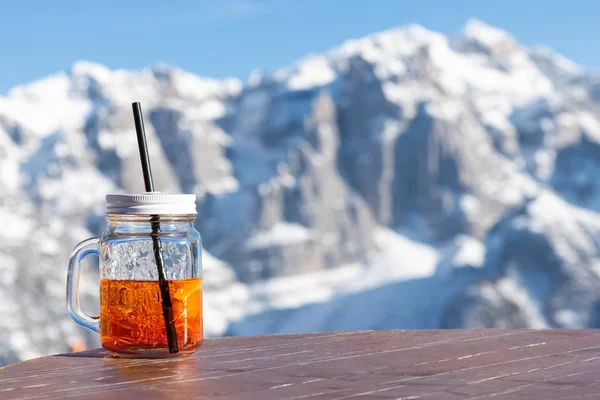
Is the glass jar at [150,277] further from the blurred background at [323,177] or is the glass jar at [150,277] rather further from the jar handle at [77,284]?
the blurred background at [323,177]

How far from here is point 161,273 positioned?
1078 mm

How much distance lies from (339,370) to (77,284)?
0.42 meters

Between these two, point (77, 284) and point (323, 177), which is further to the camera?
point (323, 177)

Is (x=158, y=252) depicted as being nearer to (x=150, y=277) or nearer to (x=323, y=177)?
(x=150, y=277)

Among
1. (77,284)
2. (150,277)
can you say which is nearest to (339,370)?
(150,277)

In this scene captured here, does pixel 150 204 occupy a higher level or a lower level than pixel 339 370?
higher

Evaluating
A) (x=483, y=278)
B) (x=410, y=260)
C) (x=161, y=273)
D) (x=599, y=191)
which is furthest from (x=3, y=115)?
(x=161, y=273)

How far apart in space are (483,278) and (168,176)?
31.8 meters

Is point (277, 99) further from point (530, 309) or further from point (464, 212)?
point (530, 309)

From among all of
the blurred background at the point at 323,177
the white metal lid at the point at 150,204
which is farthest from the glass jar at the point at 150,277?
the blurred background at the point at 323,177

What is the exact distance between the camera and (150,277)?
1.09 meters

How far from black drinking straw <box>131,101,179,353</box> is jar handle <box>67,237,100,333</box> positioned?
0.12 meters

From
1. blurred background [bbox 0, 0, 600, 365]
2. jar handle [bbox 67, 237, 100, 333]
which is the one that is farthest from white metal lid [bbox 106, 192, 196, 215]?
blurred background [bbox 0, 0, 600, 365]

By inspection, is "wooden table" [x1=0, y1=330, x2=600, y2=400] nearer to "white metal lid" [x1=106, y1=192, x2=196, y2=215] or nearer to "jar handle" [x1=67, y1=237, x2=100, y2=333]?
"jar handle" [x1=67, y1=237, x2=100, y2=333]
